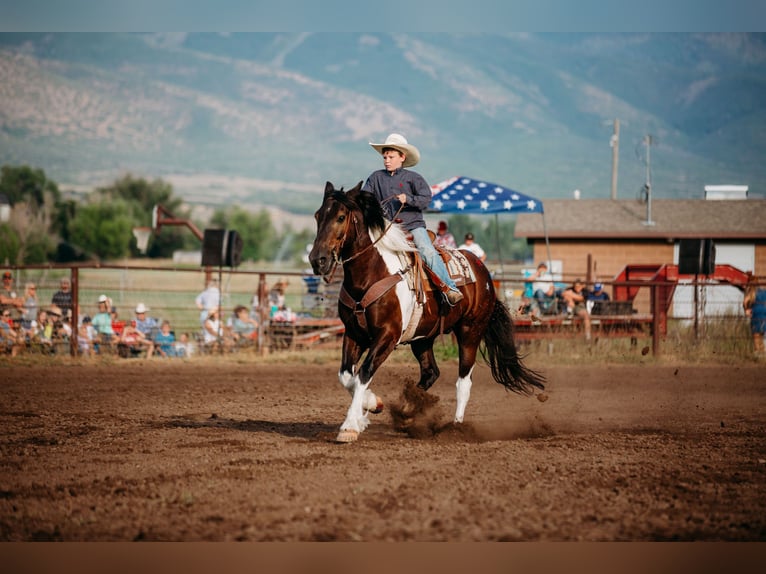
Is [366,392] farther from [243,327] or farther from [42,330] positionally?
[42,330]

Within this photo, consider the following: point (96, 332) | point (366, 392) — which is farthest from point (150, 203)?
point (366, 392)

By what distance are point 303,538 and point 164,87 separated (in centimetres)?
20542

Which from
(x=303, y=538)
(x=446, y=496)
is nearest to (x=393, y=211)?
(x=446, y=496)

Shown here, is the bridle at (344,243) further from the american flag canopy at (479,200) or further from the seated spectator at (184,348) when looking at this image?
the american flag canopy at (479,200)

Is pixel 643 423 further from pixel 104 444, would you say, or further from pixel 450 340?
pixel 450 340

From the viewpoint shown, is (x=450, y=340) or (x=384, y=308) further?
(x=450, y=340)

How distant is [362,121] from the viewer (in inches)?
7111

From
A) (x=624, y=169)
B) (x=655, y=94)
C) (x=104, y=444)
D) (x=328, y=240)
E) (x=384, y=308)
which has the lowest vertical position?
(x=104, y=444)

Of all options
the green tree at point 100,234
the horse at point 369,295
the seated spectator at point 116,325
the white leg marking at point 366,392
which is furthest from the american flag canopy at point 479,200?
the green tree at point 100,234

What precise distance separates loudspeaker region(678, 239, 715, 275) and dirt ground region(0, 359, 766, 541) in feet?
21.6

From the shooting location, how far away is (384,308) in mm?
7559

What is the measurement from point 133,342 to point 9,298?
2.47 meters

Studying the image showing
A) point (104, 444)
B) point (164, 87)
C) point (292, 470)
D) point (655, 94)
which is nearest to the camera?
point (292, 470)

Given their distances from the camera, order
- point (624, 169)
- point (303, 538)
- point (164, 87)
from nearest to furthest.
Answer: point (303, 538)
point (624, 169)
point (164, 87)
